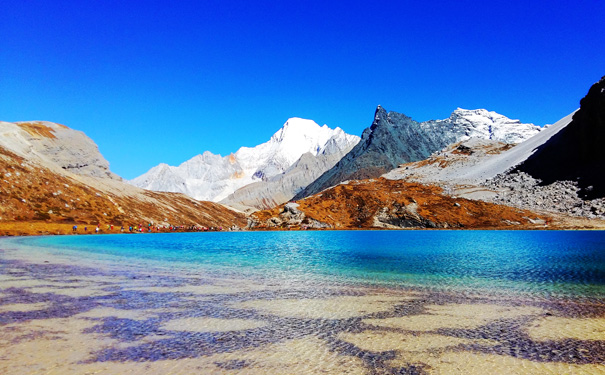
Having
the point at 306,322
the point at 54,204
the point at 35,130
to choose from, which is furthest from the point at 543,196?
the point at 35,130

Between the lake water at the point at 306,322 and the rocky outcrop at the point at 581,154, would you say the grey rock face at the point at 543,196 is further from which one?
the lake water at the point at 306,322

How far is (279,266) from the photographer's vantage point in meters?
A: 34.8

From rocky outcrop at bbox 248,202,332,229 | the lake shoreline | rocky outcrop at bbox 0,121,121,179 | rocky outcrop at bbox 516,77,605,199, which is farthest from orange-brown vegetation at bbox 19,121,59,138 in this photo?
rocky outcrop at bbox 516,77,605,199

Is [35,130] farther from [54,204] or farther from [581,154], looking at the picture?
[581,154]

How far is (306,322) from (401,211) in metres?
118

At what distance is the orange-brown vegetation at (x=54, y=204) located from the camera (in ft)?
334

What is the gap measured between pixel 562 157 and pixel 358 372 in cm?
16944

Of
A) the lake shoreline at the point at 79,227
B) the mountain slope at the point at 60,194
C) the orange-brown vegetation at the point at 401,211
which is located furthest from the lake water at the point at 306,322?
the orange-brown vegetation at the point at 401,211

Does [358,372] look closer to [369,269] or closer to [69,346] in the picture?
[69,346]

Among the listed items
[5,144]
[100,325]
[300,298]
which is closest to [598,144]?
[300,298]

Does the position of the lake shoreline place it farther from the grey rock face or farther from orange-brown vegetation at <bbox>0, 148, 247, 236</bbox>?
the grey rock face

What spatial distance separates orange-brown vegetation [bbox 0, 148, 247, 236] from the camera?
334 feet

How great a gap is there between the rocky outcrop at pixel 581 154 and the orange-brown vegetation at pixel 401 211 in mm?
25657

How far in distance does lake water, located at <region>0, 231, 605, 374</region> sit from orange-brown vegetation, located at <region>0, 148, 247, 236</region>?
296ft
